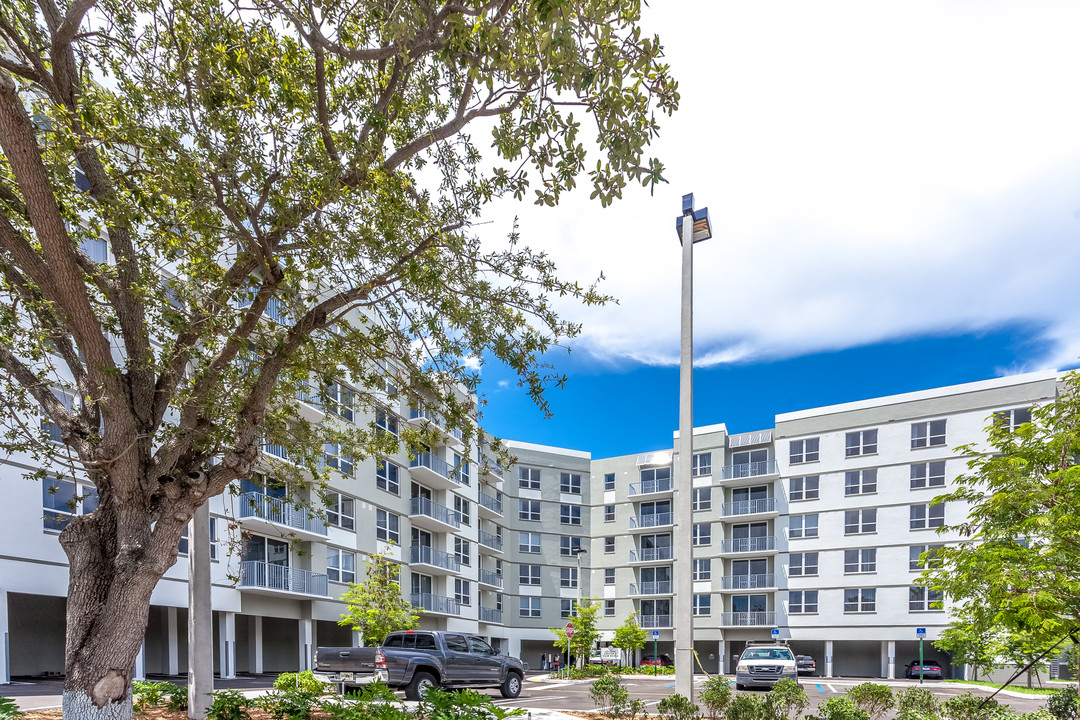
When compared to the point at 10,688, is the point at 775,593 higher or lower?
lower

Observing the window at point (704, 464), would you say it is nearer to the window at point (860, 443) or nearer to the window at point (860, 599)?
the window at point (860, 443)

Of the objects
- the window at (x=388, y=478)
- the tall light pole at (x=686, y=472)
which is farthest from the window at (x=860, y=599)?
the tall light pole at (x=686, y=472)

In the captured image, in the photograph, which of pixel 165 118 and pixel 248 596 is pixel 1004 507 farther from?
pixel 248 596

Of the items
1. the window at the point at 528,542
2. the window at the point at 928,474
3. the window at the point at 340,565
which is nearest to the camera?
the window at the point at 340,565

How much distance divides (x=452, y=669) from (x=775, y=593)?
3690cm

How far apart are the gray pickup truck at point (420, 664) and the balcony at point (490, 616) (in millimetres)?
32321

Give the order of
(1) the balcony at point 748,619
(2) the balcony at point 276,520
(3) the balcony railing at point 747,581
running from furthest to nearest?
(3) the balcony railing at point 747,581, (1) the balcony at point 748,619, (2) the balcony at point 276,520

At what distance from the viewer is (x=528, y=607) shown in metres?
59.0

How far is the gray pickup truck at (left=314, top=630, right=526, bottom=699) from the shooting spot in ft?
56.5

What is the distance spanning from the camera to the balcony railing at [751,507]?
51.3m

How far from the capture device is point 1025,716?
1092 centimetres

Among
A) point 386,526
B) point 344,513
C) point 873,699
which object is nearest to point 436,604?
point 386,526

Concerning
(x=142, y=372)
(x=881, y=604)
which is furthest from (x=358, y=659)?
(x=881, y=604)

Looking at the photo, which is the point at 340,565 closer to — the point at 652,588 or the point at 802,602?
the point at 652,588
